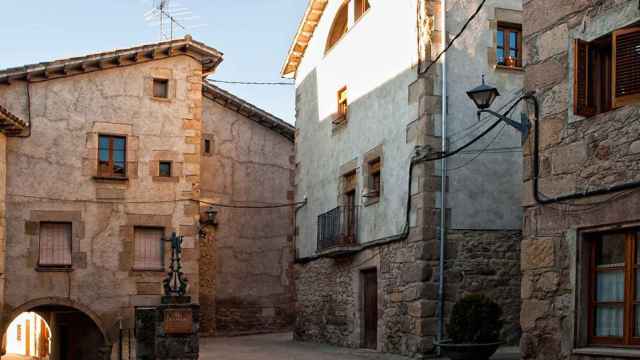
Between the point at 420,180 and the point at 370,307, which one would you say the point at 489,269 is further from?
the point at 370,307

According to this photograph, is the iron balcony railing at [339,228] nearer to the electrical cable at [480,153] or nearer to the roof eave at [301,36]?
the electrical cable at [480,153]

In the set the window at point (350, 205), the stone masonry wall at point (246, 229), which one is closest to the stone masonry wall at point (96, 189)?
the stone masonry wall at point (246, 229)

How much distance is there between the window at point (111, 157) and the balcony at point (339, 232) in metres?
4.80

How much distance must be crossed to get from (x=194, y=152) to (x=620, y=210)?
13245 millimetres

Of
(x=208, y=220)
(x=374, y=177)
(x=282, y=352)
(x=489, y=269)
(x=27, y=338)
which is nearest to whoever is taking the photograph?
(x=489, y=269)

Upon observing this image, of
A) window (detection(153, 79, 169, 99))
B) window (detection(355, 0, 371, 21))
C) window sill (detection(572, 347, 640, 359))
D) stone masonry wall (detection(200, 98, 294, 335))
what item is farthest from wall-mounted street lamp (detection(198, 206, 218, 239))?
window sill (detection(572, 347, 640, 359))

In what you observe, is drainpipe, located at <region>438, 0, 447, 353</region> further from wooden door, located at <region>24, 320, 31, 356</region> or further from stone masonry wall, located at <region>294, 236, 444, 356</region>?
wooden door, located at <region>24, 320, 31, 356</region>

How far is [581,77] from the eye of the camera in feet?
29.8

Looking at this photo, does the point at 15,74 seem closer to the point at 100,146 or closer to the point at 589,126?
the point at 100,146

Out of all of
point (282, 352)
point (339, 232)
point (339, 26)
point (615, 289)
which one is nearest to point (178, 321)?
point (282, 352)

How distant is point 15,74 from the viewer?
19.2m

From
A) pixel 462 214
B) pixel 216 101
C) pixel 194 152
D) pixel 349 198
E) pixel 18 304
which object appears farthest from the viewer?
pixel 216 101

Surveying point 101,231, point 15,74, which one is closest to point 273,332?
point 101,231

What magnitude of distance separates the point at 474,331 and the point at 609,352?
298 cm
